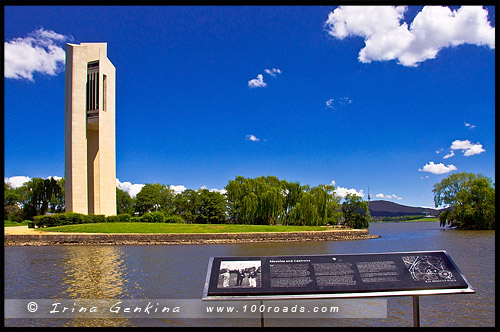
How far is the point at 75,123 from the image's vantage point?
138 feet

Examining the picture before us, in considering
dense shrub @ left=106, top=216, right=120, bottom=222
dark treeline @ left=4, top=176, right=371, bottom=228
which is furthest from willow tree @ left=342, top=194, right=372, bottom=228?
dense shrub @ left=106, top=216, right=120, bottom=222

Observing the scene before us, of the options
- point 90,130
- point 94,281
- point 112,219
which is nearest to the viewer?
point 94,281

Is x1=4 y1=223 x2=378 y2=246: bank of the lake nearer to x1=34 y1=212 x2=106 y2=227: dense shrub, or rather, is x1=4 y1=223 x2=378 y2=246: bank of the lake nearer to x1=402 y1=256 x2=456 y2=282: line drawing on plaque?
x1=34 y1=212 x2=106 y2=227: dense shrub

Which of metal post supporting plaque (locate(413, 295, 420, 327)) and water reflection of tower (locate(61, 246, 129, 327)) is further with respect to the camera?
water reflection of tower (locate(61, 246, 129, 327))

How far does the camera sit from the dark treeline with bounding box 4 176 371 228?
44656 millimetres

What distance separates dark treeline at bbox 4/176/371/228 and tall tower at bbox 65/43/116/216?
22.0 ft

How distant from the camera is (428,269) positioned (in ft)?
20.5

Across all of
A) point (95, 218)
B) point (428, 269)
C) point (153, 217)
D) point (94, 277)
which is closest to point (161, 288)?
point (94, 277)

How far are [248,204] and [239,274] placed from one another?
129 ft

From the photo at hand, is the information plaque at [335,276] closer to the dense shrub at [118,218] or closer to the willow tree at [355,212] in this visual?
the dense shrub at [118,218]

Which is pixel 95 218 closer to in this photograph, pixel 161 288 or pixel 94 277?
pixel 94 277

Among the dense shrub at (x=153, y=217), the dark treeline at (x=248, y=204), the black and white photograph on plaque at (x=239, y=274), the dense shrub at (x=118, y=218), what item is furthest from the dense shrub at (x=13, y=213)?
the black and white photograph on plaque at (x=239, y=274)

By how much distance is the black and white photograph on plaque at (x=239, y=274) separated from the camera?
20.1ft

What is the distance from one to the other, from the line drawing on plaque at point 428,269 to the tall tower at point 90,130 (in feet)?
133
